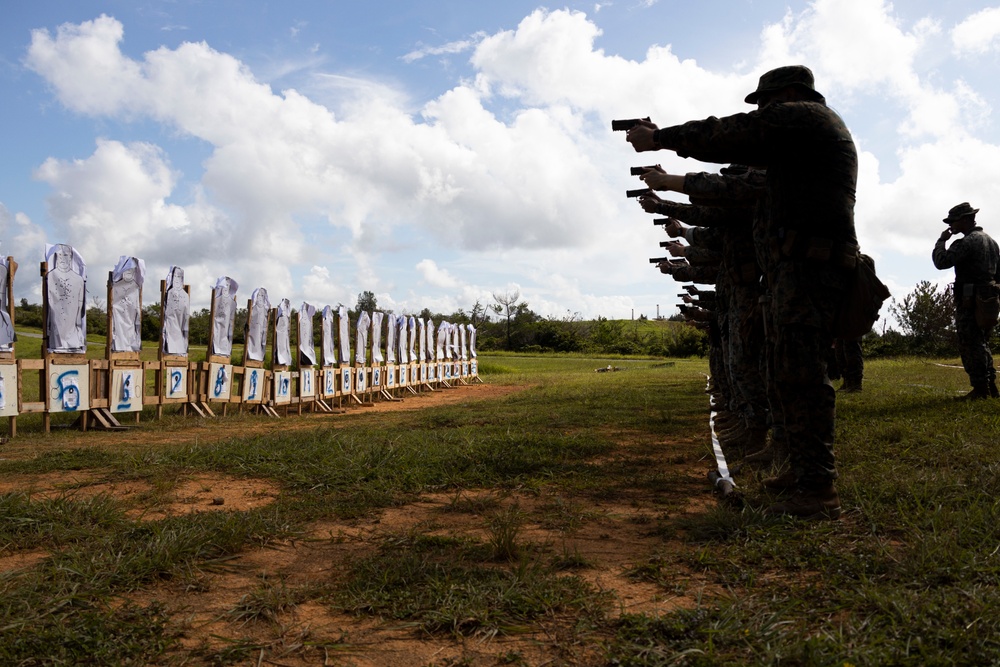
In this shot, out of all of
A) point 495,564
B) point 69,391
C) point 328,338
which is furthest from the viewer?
point 328,338

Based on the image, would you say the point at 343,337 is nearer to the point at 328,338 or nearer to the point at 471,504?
the point at 328,338

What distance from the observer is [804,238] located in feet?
11.3

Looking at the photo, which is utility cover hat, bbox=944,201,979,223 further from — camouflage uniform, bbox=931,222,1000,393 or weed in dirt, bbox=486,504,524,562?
weed in dirt, bbox=486,504,524,562

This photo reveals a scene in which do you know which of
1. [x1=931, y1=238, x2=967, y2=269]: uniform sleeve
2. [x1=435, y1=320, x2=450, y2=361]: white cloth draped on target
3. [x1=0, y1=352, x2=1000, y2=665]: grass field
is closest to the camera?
[x1=0, y1=352, x2=1000, y2=665]: grass field

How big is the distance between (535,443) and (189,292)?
7366 millimetres

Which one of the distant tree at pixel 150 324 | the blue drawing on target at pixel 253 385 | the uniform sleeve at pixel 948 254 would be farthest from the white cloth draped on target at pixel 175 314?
the distant tree at pixel 150 324

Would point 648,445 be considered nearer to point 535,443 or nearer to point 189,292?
point 535,443

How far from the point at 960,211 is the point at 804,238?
6.00 metres

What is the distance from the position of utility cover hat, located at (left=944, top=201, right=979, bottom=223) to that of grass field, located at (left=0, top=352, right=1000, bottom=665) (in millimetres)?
4194

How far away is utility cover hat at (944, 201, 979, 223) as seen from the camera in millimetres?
7887

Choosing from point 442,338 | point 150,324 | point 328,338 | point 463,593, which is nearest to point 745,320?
point 463,593

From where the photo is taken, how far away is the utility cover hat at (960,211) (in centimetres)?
789

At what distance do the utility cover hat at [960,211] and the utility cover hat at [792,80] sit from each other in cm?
559

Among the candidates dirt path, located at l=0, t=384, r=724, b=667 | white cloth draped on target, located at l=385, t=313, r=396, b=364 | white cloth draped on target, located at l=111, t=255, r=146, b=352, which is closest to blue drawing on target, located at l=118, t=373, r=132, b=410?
white cloth draped on target, located at l=111, t=255, r=146, b=352
